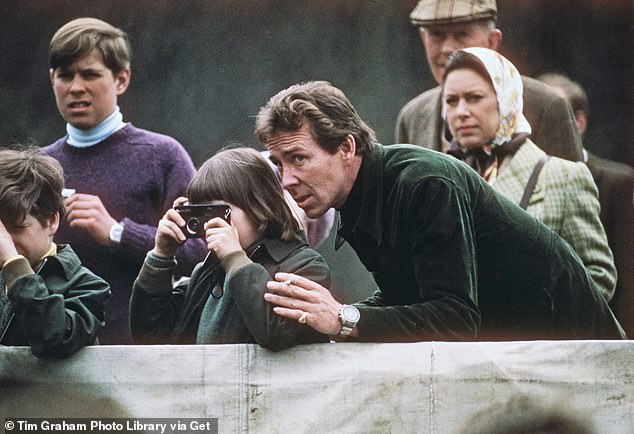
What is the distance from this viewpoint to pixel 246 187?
18.7 ft

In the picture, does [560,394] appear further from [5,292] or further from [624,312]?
[5,292]

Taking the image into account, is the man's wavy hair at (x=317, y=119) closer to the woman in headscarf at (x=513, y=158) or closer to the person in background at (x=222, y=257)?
the person in background at (x=222, y=257)

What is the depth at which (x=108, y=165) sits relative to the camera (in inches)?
256

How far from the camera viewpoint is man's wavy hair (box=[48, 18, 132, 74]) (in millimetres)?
6602

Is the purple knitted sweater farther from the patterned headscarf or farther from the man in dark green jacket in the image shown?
the patterned headscarf

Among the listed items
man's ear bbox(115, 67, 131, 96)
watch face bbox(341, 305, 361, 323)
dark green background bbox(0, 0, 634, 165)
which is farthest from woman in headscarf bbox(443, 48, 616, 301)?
man's ear bbox(115, 67, 131, 96)

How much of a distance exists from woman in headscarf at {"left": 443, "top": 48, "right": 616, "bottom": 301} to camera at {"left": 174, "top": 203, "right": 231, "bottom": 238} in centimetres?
135

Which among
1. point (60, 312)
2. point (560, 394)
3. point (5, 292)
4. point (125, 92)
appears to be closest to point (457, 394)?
point (560, 394)

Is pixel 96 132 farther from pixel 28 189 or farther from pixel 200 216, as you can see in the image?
pixel 200 216

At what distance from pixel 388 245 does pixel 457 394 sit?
0.76m

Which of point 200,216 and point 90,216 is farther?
point 90,216

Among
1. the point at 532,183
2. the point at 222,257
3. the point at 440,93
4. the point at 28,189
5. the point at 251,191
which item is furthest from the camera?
the point at 440,93

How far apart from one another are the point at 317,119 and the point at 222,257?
2.56 feet

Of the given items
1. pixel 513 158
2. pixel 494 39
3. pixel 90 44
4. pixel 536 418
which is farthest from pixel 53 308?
pixel 494 39
